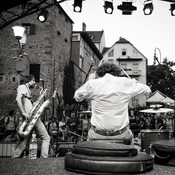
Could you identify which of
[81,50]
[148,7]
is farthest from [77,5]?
[81,50]

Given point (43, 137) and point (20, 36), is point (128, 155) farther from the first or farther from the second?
point (20, 36)

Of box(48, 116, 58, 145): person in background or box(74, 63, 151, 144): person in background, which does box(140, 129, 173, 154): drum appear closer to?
box(48, 116, 58, 145): person in background

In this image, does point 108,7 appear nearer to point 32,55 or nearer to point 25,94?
point 25,94

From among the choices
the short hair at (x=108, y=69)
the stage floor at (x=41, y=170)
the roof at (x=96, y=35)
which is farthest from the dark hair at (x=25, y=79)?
the roof at (x=96, y=35)

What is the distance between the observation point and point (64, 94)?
74.6 feet

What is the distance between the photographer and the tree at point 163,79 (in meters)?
50.9

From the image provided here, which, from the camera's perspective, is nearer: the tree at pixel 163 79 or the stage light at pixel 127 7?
the stage light at pixel 127 7

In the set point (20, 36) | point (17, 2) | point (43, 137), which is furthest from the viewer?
point (17, 2)

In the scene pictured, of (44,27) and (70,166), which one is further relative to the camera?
(44,27)

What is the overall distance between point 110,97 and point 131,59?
1805 inches

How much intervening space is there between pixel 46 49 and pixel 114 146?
18064 mm

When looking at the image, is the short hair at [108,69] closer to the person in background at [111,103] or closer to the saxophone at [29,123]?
the person in background at [111,103]

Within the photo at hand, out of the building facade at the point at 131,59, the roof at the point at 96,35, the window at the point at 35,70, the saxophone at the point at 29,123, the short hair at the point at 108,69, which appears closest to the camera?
the short hair at the point at 108,69

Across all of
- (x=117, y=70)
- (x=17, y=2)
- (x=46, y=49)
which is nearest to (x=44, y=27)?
(x=46, y=49)
